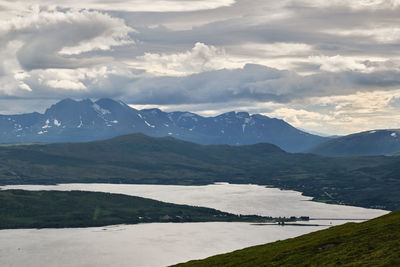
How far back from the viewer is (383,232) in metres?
87.3

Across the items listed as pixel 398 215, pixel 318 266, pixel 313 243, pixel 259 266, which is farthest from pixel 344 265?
pixel 398 215

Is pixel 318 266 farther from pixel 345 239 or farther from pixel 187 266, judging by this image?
pixel 187 266

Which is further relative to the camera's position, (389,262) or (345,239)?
(345,239)

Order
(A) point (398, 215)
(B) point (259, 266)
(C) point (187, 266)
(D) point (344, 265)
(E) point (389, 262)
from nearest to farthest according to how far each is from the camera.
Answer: (E) point (389, 262), (D) point (344, 265), (B) point (259, 266), (A) point (398, 215), (C) point (187, 266)

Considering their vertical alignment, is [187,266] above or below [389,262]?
below

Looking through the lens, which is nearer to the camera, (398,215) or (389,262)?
(389,262)

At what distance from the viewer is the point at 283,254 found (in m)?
90.8

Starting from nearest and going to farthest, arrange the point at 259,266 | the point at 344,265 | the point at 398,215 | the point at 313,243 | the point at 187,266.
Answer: the point at 344,265 → the point at 259,266 → the point at 313,243 → the point at 398,215 → the point at 187,266

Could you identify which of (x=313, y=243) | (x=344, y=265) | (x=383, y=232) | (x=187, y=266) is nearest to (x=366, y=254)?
(x=344, y=265)

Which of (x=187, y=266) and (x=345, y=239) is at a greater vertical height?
(x=345, y=239)

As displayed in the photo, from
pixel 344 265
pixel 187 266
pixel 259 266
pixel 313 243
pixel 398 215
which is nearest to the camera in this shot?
pixel 344 265

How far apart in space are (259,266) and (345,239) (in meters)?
16.2

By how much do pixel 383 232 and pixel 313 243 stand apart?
12.8 m

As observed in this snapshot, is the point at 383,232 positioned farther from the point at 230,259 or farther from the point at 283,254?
the point at 230,259
